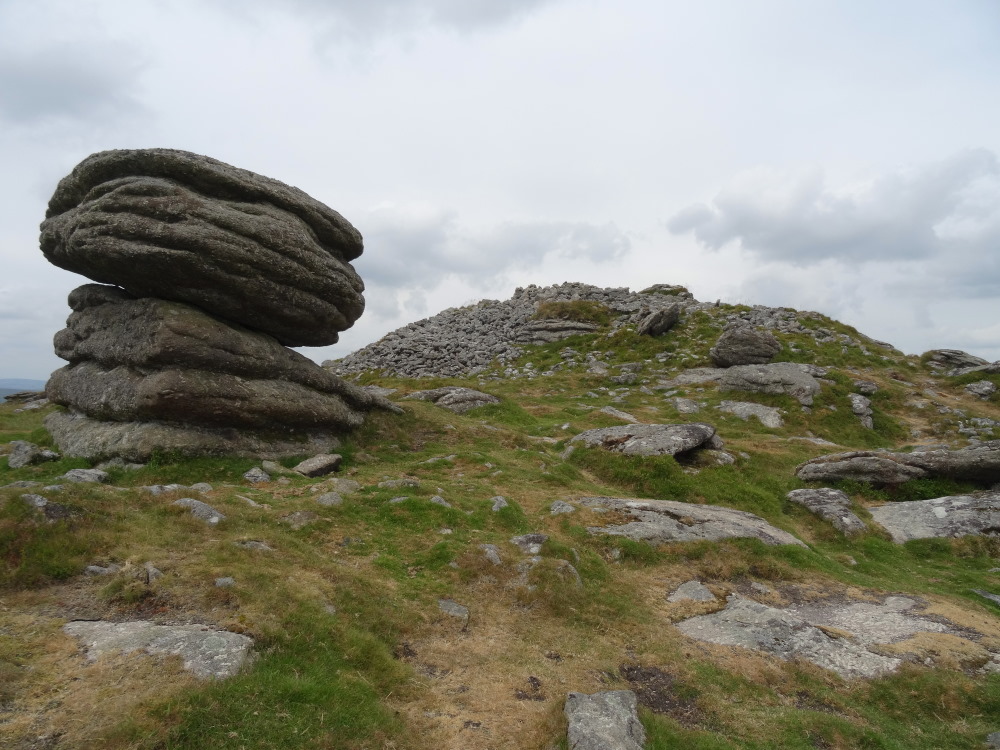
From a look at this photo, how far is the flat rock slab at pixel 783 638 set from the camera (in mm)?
13047

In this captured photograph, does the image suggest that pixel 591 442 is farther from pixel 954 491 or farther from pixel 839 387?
pixel 839 387

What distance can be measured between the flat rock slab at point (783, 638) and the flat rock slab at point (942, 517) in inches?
456

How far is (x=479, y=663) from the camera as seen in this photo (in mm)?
12055

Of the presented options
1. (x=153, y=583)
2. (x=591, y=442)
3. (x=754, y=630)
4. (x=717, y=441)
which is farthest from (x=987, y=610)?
(x=153, y=583)

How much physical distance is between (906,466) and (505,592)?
2293 cm

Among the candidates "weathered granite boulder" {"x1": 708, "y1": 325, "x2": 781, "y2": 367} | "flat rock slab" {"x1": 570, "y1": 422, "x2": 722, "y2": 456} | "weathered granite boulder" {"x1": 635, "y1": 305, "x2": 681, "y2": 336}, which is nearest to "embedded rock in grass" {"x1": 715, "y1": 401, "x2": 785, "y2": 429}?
"weathered granite boulder" {"x1": 708, "y1": 325, "x2": 781, "y2": 367}

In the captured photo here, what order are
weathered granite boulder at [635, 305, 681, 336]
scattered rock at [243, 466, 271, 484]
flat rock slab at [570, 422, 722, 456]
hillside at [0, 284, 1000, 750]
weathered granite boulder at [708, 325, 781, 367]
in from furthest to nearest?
1. weathered granite boulder at [635, 305, 681, 336]
2. weathered granite boulder at [708, 325, 781, 367]
3. flat rock slab at [570, 422, 722, 456]
4. scattered rock at [243, 466, 271, 484]
5. hillside at [0, 284, 1000, 750]

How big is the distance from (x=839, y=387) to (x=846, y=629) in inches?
1382

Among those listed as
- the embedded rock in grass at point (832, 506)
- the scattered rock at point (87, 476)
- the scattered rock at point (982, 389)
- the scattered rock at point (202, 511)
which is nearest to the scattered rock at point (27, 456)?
the scattered rock at point (87, 476)

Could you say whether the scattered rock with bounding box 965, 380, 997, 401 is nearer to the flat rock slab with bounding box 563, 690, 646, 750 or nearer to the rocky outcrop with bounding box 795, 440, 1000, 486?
the rocky outcrop with bounding box 795, 440, 1000, 486

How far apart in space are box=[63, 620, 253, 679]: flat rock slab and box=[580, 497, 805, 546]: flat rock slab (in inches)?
516

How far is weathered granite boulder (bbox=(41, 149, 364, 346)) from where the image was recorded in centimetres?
2244

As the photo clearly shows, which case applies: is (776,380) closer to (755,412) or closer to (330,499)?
(755,412)

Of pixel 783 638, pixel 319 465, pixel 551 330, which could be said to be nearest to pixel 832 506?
pixel 783 638
